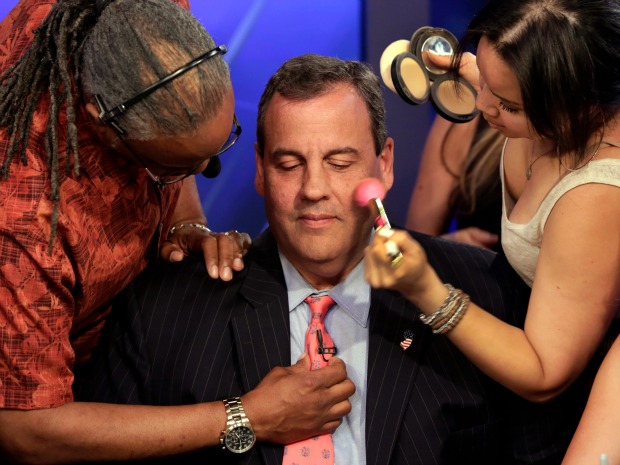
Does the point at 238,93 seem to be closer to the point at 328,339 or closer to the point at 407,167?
the point at 407,167

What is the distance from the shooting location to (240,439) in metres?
1.88

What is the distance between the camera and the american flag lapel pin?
207 cm

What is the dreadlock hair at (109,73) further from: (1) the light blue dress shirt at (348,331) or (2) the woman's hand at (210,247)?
(1) the light blue dress shirt at (348,331)

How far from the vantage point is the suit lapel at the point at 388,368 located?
197 cm

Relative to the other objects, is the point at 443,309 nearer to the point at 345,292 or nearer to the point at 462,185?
the point at 345,292

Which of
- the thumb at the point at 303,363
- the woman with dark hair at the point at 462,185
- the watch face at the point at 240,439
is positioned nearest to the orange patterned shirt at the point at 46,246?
the watch face at the point at 240,439

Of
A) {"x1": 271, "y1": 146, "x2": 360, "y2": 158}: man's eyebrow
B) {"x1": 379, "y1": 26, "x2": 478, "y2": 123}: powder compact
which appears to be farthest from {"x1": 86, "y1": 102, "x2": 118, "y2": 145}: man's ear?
{"x1": 379, "y1": 26, "x2": 478, "y2": 123}: powder compact

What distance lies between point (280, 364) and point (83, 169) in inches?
24.9

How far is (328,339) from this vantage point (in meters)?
2.06

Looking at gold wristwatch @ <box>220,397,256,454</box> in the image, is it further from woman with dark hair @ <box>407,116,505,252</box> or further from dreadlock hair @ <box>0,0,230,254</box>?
woman with dark hair @ <box>407,116,505,252</box>

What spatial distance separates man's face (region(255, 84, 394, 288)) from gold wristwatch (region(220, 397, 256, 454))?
1.30 feet

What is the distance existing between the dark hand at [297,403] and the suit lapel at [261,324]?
68mm

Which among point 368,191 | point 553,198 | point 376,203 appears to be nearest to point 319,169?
point 368,191

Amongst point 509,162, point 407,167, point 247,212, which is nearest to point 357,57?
point 407,167
